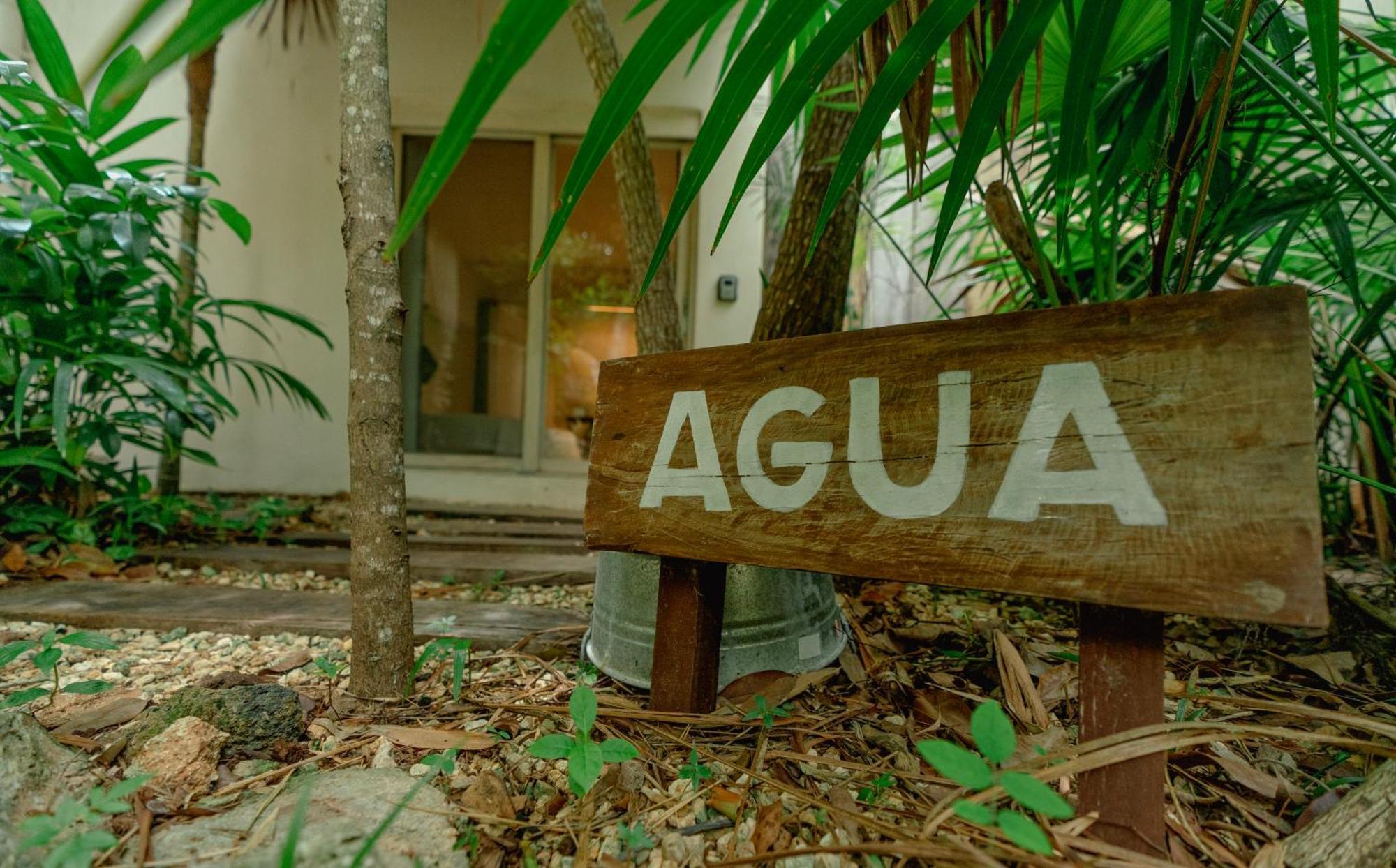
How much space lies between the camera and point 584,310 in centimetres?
324

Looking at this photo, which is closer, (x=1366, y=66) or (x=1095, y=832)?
(x=1095, y=832)

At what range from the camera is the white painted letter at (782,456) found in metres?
0.73

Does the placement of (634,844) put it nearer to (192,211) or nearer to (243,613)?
(243,613)

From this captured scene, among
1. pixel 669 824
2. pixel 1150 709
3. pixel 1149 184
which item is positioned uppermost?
pixel 1149 184

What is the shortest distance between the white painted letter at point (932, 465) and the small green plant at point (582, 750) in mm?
377

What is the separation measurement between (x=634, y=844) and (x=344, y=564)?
146 cm

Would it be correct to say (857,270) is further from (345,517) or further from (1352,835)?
(1352,835)

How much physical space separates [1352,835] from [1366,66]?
2.03m

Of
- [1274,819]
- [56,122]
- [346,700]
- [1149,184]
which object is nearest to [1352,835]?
[1274,819]

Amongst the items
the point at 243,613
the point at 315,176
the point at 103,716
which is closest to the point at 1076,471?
the point at 103,716

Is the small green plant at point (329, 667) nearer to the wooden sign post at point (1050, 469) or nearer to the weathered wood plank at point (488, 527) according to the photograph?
the wooden sign post at point (1050, 469)

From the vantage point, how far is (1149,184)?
0.80m

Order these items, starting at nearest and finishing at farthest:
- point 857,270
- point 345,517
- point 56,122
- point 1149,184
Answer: point 1149,184 → point 56,122 → point 345,517 → point 857,270

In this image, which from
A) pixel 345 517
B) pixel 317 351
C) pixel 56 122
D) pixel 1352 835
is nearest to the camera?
pixel 1352 835
